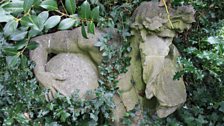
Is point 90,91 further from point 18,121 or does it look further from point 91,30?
point 91,30

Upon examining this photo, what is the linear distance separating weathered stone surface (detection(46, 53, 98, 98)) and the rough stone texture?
0.23 meters

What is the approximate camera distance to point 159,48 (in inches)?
59.0

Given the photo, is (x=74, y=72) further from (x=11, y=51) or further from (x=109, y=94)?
(x=11, y=51)

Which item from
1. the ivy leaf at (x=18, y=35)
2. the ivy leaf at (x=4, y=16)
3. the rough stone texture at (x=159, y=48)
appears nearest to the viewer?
the ivy leaf at (x=4, y=16)

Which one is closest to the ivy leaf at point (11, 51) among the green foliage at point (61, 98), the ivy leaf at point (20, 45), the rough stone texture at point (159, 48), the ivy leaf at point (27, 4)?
the ivy leaf at point (20, 45)

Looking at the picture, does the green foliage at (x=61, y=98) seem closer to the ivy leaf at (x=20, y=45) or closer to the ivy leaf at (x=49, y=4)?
the ivy leaf at (x=20, y=45)

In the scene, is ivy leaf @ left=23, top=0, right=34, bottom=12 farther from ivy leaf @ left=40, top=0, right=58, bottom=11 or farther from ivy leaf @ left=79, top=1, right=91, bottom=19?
ivy leaf @ left=79, top=1, right=91, bottom=19

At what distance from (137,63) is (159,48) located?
0.46ft

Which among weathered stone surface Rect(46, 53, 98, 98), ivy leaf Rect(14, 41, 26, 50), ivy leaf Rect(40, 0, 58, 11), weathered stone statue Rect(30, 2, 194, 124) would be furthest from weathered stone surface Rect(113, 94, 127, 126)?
ivy leaf Rect(40, 0, 58, 11)

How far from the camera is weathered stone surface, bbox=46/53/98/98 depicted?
5.17 ft

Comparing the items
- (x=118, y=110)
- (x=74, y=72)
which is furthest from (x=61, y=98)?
(x=118, y=110)

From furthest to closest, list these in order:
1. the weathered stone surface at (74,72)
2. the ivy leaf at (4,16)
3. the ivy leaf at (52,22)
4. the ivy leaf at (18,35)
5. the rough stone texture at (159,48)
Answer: the weathered stone surface at (74,72)
the rough stone texture at (159,48)
the ivy leaf at (18,35)
the ivy leaf at (52,22)
the ivy leaf at (4,16)

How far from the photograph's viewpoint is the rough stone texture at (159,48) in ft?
4.83

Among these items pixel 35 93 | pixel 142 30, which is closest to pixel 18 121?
pixel 35 93
